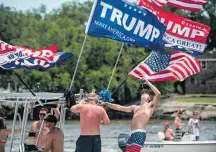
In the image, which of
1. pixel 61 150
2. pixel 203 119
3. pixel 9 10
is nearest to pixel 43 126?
pixel 61 150

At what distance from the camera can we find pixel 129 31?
12.3 m

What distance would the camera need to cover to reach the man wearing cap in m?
11.4

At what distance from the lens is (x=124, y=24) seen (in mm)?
12281

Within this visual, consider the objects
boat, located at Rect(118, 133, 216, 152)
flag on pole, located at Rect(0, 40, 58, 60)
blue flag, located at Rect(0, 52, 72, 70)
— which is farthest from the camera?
boat, located at Rect(118, 133, 216, 152)

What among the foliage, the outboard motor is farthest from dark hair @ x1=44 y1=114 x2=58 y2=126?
the foliage

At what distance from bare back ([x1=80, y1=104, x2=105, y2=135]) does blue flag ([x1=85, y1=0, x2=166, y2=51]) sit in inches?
63.4

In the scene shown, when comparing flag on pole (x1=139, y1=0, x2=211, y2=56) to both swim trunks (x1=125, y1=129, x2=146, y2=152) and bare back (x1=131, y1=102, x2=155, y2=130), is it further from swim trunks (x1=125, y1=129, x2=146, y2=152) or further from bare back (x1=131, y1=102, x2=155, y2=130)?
swim trunks (x1=125, y1=129, x2=146, y2=152)

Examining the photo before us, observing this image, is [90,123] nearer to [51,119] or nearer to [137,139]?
[51,119]

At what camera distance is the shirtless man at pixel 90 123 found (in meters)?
11.0

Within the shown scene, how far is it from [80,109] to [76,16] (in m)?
69.6

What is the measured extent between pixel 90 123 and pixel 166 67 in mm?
3308

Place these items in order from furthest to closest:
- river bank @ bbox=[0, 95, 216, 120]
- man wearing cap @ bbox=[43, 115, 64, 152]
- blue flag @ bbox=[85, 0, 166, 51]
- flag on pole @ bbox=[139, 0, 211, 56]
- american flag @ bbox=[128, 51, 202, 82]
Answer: river bank @ bbox=[0, 95, 216, 120]
flag on pole @ bbox=[139, 0, 211, 56]
american flag @ bbox=[128, 51, 202, 82]
blue flag @ bbox=[85, 0, 166, 51]
man wearing cap @ bbox=[43, 115, 64, 152]

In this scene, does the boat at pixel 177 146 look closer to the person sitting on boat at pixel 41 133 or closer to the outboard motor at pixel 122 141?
the outboard motor at pixel 122 141

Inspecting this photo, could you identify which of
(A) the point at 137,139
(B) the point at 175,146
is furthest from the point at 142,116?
(B) the point at 175,146
